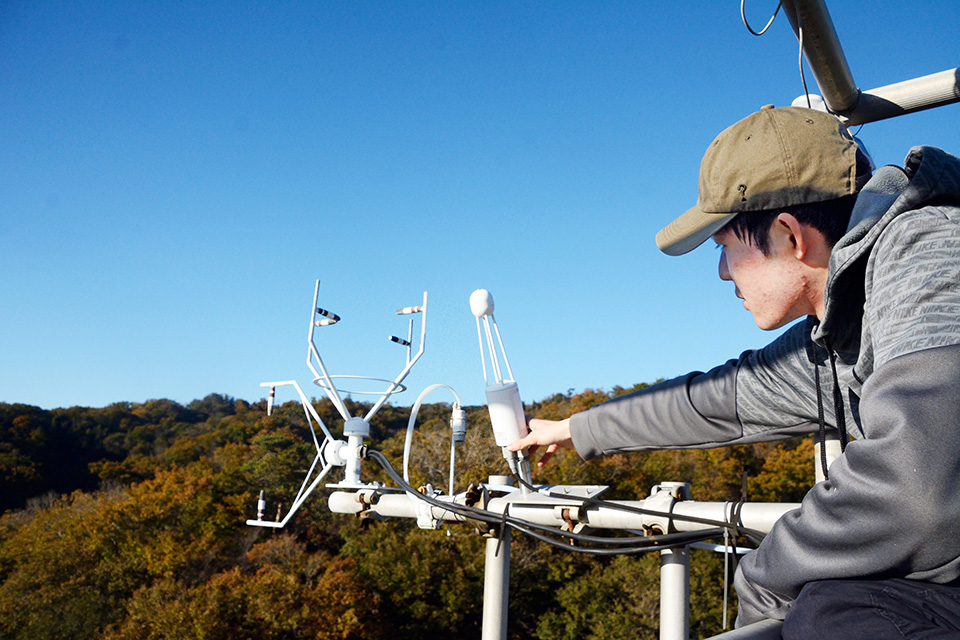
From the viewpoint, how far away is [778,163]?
911 mm

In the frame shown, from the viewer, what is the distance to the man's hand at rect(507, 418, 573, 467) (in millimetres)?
1656

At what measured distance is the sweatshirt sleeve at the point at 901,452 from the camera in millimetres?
612

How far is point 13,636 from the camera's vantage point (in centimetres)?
1698

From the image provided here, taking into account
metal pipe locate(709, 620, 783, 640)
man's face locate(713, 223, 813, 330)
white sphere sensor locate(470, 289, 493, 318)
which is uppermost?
white sphere sensor locate(470, 289, 493, 318)

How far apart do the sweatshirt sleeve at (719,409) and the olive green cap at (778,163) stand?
406 millimetres

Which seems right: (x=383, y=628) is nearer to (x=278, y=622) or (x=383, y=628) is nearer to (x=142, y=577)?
(x=278, y=622)

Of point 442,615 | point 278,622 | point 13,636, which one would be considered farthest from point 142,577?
point 442,615

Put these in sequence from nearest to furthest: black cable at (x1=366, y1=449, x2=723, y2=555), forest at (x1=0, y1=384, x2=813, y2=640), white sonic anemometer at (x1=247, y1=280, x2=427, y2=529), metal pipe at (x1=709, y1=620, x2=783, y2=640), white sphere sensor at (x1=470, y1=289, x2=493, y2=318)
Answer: metal pipe at (x1=709, y1=620, x2=783, y2=640), black cable at (x1=366, y1=449, x2=723, y2=555), white sphere sensor at (x1=470, y1=289, x2=493, y2=318), white sonic anemometer at (x1=247, y1=280, x2=427, y2=529), forest at (x1=0, y1=384, x2=813, y2=640)

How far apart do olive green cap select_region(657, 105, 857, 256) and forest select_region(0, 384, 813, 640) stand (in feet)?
47.4

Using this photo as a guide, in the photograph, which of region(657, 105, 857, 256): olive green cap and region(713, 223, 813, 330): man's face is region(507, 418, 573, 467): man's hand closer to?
region(713, 223, 813, 330): man's face

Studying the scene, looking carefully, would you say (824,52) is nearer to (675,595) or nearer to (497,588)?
(675,595)

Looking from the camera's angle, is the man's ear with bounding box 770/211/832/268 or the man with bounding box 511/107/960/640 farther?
the man's ear with bounding box 770/211/832/268

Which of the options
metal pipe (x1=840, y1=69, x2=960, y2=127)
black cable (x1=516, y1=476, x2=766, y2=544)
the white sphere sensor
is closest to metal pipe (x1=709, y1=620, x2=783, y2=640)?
black cable (x1=516, y1=476, x2=766, y2=544)

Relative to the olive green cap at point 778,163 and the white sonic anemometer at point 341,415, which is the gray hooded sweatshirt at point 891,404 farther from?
the white sonic anemometer at point 341,415
